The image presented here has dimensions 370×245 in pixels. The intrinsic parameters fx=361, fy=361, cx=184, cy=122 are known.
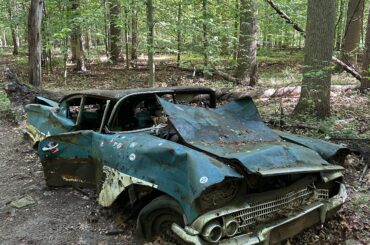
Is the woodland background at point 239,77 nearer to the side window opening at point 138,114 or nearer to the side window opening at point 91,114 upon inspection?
the side window opening at point 91,114

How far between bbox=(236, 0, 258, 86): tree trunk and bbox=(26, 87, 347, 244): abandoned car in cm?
860

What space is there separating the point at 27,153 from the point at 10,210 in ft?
8.71

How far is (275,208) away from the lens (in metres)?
3.45

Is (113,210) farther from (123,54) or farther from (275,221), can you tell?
(123,54)

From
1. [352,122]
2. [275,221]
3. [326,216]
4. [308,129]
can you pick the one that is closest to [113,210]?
[275,221]


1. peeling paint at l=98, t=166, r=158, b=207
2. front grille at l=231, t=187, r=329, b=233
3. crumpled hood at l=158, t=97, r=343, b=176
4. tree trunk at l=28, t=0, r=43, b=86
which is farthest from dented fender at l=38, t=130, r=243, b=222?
tree trunk at l=28, t=0, r=43, b=86

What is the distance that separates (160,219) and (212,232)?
715 millimetres

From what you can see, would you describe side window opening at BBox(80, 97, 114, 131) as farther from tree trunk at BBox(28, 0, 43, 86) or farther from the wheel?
tree trunk at BBox(28, 0, 43, 86)

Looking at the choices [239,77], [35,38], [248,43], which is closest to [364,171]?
[248,43]

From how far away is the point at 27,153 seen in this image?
716 cm

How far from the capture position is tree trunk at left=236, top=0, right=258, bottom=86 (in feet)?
43.1

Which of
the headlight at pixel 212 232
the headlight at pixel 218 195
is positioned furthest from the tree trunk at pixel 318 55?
the headlight at pixel 212 232

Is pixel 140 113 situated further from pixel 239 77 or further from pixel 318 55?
pixel 239 77

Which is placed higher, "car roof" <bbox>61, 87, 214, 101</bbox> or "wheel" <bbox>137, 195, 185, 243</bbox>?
"car roof" <bbox>61, 87, 214, 101</bbox>
